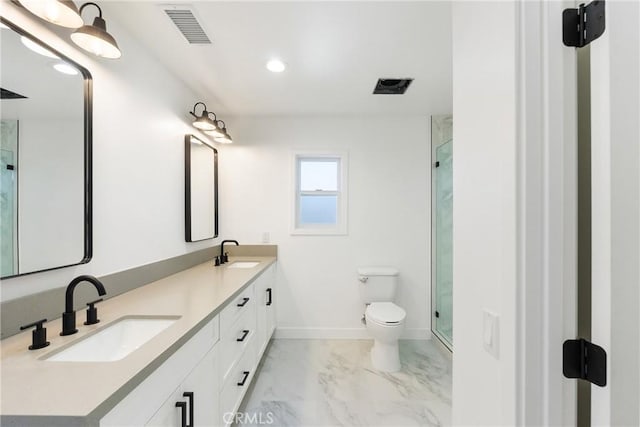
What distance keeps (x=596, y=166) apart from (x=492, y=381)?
2.05ft

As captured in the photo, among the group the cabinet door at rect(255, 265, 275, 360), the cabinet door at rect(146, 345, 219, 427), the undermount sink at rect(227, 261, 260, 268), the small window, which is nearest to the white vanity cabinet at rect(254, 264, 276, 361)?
the cabinet door at rect(255, 265, 275, 360)

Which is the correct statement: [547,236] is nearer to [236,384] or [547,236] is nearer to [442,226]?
[236,384]

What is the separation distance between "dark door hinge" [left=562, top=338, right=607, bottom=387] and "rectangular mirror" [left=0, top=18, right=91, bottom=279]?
179 cm

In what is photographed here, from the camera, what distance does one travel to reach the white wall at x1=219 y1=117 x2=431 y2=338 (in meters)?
2.91

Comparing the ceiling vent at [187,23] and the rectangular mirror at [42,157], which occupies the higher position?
the ceiling vent at [187,23]

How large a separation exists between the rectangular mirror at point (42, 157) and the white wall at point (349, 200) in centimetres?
164

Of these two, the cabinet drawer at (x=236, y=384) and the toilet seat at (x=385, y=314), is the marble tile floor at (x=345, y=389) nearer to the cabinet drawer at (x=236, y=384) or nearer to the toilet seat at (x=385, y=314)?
the cabinet drawer at (x=236, y=384)

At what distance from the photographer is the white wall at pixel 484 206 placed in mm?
666

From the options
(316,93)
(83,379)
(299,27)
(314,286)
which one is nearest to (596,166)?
(83,379)

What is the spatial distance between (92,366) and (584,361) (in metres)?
1.32

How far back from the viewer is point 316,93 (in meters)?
2.37

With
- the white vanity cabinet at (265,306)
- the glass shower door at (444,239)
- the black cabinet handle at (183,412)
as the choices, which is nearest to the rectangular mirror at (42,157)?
the black cabinet handle at (183,412)

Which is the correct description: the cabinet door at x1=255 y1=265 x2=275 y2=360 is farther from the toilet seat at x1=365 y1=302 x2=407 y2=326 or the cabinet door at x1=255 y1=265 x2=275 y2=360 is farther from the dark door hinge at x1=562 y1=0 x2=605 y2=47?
the dark door hinge at x1=562 y1=0 x2=605 y2=47

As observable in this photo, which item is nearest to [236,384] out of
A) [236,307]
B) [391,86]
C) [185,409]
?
[236,307]
